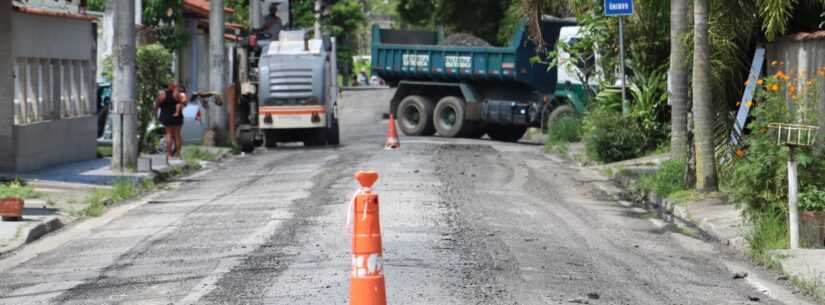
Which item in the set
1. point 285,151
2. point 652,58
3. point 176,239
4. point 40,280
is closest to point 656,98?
point 652,58

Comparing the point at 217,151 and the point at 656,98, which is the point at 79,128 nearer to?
the point at 217,151

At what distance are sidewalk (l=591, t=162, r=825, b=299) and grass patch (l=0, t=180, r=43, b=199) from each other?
337 inches

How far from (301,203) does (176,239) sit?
11.0ft

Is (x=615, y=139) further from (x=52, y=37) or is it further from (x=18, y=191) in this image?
(x=18, y=191)

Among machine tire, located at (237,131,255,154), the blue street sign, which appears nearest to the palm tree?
the blue street sign

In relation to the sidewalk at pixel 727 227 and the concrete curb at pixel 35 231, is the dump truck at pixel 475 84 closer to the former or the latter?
the sidewalk at pixel 727 227

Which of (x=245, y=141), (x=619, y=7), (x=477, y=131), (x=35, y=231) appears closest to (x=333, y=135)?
(x=245, y=141)

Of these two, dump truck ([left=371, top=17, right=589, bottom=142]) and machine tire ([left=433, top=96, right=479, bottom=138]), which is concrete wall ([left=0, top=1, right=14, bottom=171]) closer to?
dump truck ([left=371, top=17, right=589, bottom=142])

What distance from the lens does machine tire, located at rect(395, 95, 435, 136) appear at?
36250 mm

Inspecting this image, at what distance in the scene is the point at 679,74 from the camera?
19.1m

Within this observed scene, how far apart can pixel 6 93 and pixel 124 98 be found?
6.46 feet

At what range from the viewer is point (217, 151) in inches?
1161

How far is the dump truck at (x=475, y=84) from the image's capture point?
32.8m

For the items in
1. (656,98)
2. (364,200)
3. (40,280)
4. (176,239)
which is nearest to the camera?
(364,200)
